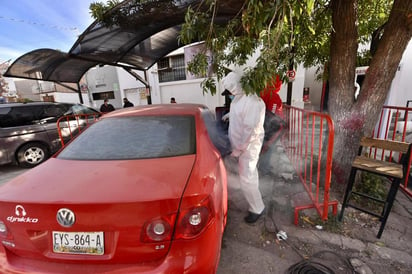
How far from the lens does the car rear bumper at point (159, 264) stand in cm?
112

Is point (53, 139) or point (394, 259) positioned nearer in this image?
point (394, 259)

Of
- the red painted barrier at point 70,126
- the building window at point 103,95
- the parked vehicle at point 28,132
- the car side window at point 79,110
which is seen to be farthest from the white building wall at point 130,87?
the parked vehicle at point 28,132

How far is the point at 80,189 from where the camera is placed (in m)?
1.23

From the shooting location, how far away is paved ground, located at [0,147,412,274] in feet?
5.96

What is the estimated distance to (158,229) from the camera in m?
1.13

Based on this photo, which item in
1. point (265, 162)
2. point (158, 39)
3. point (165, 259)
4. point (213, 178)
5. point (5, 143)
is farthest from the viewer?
point (158, 39)

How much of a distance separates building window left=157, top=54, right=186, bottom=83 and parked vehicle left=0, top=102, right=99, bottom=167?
7520 mm

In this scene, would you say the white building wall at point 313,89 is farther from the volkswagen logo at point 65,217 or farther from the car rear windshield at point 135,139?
the volkswagen logo at point 65,217

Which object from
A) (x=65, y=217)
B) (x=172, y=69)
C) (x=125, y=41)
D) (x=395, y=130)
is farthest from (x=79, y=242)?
(x=172, y=69)

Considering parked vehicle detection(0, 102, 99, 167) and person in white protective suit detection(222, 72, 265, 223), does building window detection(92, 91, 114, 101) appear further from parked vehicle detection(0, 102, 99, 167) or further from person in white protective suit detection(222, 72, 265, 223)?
person in white protective suit detection(222, 72, 265, 223)

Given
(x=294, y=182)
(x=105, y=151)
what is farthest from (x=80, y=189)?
(x=294, y=182)

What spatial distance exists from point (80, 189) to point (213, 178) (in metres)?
0.89

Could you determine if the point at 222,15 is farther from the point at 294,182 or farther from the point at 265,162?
the point at 294,182

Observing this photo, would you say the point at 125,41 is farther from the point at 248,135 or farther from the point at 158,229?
the point at 158,229
